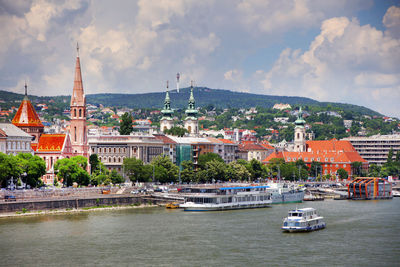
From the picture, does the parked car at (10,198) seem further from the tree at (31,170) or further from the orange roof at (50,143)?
the orange roof at (50,143)

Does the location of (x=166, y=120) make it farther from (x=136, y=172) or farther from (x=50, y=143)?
(x=50, y=143)

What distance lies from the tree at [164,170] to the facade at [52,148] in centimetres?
1306

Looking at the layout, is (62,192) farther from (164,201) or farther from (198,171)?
(198,171)

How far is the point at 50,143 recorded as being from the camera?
112 meters

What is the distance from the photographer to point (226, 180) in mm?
135375

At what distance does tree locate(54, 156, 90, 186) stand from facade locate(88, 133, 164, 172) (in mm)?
26472

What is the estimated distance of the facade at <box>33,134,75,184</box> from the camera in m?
111

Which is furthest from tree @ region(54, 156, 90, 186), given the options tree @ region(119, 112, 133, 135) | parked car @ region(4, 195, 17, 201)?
tree @ region(119, 112, 133, 135)

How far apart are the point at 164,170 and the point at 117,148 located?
14.9 metres

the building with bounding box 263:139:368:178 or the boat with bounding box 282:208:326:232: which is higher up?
the building with bounding box 263:139:368:178

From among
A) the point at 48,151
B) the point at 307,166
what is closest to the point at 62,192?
the point at 48,151

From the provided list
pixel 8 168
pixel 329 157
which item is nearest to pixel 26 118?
pixel 8 168

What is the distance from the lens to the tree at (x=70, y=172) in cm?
10031

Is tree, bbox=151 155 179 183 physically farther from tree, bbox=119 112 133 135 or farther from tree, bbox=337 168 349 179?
tree, bbox=337 168 349 179
